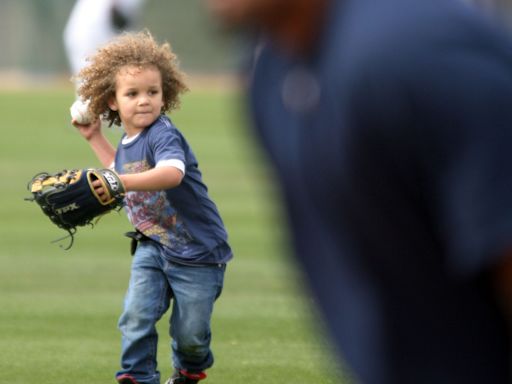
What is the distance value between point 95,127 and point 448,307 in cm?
513

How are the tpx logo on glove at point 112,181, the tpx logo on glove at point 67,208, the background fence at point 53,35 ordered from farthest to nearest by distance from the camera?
the background fence at point 53,35
the tpx logo on glove at point 67,208
the tpx logo on glove at point 112,181

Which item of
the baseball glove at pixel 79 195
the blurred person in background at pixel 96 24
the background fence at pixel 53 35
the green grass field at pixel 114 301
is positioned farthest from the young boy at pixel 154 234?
the background fence at pixel 53 35

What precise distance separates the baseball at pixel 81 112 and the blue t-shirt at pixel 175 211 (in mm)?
310

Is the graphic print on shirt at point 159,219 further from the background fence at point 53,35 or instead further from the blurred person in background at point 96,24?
the background fence at point 53,35

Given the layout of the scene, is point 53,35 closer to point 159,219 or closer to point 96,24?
point 96,24

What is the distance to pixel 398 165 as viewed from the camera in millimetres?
2338

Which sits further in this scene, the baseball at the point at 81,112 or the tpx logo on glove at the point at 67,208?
the baseball at the point at 81,112

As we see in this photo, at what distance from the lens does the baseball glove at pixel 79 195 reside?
6207 mm

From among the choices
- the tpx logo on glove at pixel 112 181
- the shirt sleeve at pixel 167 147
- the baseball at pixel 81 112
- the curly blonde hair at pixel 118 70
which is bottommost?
the tpx logo on glove at pixel 112 181

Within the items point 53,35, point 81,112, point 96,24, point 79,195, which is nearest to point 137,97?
point 81,112

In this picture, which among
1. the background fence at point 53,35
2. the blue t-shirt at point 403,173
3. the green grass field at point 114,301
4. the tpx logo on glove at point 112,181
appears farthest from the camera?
the background fence at point 53,35

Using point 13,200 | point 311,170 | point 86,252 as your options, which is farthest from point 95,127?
point 13,200

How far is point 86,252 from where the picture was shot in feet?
46.6

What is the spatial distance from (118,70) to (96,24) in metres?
11.5
